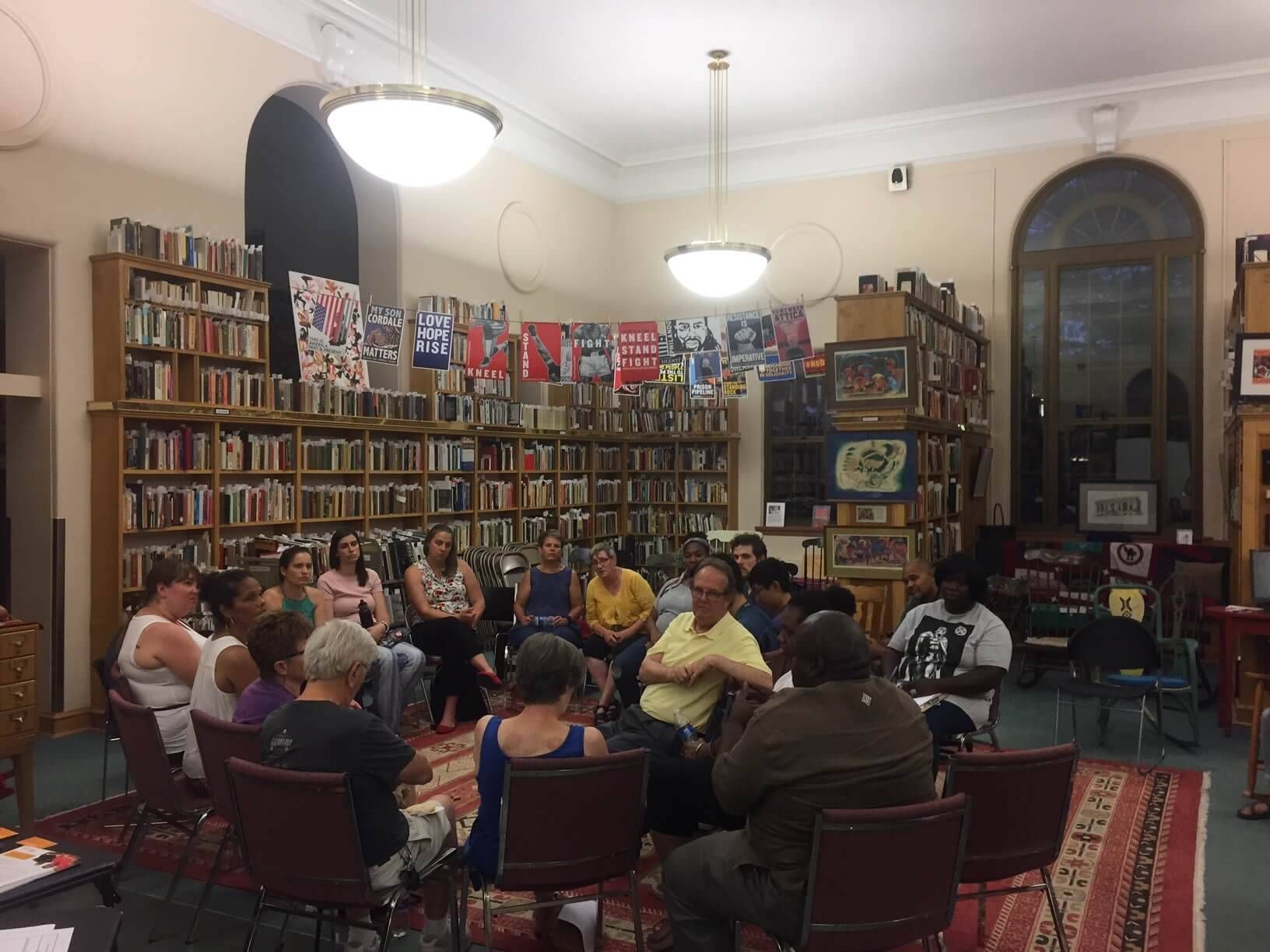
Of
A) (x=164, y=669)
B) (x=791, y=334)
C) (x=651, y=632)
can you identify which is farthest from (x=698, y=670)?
(x=791, y=334)

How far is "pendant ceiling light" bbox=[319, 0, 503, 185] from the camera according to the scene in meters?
4.81

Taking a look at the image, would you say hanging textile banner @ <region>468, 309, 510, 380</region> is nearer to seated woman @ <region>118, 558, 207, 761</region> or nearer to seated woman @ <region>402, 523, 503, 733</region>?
seated woman @ <region>402, 523, 503, 733</region>

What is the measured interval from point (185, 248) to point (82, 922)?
Result: 18.5ft

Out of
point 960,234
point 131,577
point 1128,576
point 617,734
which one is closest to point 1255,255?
point 1128,576

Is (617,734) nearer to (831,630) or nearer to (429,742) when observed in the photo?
(831,630)

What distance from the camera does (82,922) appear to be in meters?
1.85

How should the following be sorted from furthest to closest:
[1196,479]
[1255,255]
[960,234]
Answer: [960,234] < [1196,479] < [1255,255]

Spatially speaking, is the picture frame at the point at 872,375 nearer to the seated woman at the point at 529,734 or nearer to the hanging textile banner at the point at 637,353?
the hanging textile banner at the point at 637,353

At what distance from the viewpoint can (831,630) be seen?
8.84 ft

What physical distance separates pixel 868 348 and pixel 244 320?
15.0 feet

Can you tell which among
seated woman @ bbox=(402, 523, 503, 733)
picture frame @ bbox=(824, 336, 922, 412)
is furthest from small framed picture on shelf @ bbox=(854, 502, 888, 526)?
seated woman @ bbox=(402, 523, 503, 733)

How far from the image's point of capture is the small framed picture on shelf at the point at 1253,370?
6.71 meters

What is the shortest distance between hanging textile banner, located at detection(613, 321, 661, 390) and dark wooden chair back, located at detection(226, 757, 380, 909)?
6.60m

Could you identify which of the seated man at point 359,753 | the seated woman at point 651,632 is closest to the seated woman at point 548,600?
the seated woman at point 651,632
